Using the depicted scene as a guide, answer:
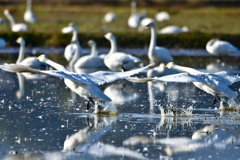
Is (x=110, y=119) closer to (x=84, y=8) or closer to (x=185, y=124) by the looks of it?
(x=185, y=124)

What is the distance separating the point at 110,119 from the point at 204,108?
2.10m

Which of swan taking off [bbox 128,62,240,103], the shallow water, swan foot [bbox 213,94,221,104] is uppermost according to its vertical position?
swan taking off [bbox 128,62,240,103]

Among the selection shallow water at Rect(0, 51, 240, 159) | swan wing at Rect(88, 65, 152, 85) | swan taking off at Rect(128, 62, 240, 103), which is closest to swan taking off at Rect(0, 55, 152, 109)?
swan wing at Rect(88, 65, 152, 85)

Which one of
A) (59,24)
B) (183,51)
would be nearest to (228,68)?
(183,51)

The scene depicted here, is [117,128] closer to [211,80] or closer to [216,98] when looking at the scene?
[211,80]

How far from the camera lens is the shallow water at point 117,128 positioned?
22.4 feet

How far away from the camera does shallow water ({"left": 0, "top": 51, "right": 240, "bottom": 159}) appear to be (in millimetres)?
6828

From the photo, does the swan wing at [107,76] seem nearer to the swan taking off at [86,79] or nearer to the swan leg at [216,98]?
the swan taking off at [86,79]

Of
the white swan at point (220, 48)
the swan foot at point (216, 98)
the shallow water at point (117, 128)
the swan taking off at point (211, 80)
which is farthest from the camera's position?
the white swan at point (220, 48)

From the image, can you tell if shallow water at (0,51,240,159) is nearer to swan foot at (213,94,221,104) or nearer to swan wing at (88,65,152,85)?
swan foot at (213,94,221,104)

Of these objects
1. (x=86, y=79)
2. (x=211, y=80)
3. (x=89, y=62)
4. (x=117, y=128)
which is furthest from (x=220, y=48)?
(x=117, y=128)

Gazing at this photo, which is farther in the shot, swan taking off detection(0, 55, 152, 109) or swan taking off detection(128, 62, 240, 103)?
swan taking off detection(128, 62, 240, 103)

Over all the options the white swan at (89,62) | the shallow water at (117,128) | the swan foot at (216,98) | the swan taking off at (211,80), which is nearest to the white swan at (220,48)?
the white swan at (89,62)

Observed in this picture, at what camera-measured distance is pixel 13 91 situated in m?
12.4
